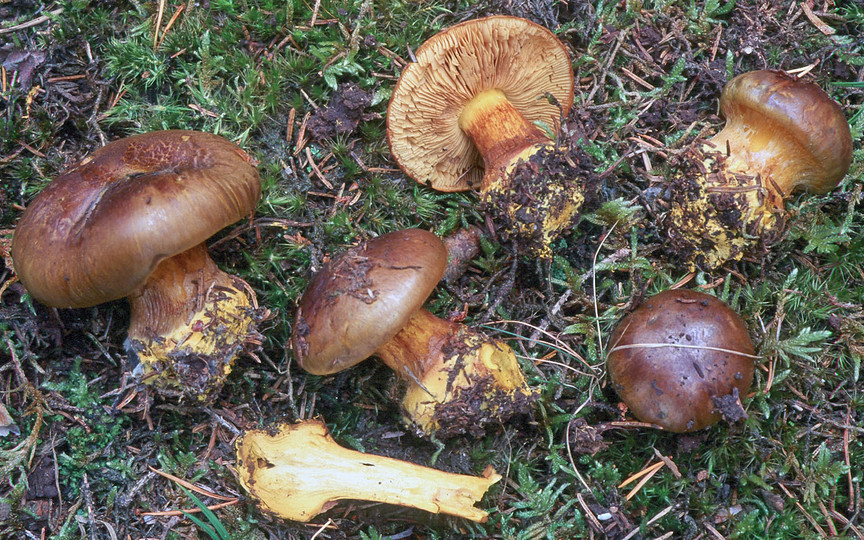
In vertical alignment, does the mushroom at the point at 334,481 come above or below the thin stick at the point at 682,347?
below

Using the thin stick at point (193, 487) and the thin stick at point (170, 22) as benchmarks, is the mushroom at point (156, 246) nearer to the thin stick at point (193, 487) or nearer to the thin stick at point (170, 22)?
the thin stick at point (193, 487)

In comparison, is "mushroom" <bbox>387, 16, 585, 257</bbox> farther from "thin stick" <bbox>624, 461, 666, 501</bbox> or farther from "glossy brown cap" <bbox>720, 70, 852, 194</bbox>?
"thin stick" <bbox>624, 461, 666, 501</bbox>

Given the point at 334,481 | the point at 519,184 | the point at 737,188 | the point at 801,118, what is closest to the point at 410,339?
the point at 334,481

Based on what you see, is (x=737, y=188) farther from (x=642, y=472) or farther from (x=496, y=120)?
(x=642, y=472)

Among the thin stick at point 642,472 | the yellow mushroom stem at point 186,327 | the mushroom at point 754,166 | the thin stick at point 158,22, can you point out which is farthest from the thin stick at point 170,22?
the thin stick at point 642,472

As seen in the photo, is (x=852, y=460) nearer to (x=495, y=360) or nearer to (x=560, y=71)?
(x=495, y=360)

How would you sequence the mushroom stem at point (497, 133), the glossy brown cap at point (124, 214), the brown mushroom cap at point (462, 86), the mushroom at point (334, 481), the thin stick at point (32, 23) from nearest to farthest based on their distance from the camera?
the glossy brown cap at point (124, 214) < the mushroom at point (334, 481) < the brown mushroom cap at point (462, 86) < the mushroom stem at point (497, 133) < the thin stick at point (32, 23)

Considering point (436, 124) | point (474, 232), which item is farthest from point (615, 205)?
point (436, 124)
